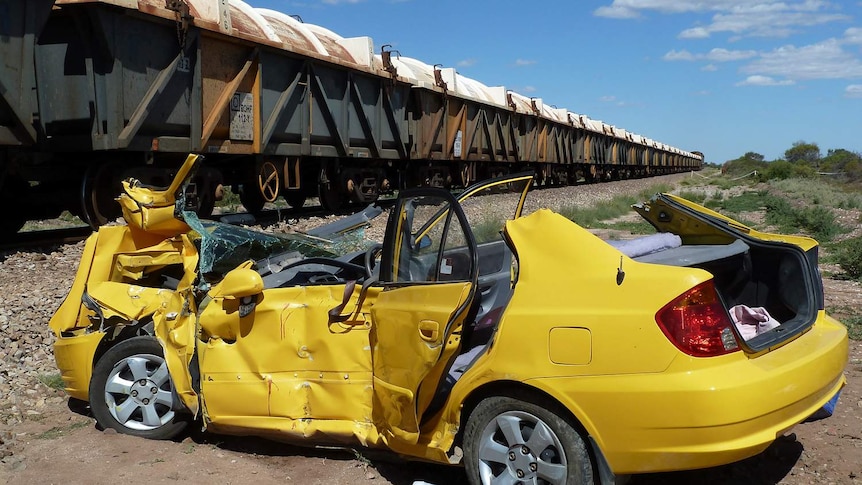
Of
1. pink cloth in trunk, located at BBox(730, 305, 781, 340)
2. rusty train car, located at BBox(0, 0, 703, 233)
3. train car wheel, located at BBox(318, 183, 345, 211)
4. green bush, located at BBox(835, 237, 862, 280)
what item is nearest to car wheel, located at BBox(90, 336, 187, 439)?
pink cloth in trunk, located at BBox(730, 305, 781, 340)

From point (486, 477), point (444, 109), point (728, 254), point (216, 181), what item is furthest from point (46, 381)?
point (444, 109)

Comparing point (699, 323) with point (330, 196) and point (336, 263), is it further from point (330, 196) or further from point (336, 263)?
point (330, 196)

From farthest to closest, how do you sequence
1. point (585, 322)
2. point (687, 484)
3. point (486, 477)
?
point (687, 484) < point (486, 477) < point (585, 322)

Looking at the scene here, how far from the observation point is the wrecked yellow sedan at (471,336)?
264 cm

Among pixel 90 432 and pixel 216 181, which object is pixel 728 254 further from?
pixel 216 181

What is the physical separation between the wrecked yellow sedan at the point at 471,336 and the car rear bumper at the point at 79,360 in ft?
0.04

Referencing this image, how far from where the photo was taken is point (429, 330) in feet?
10.3

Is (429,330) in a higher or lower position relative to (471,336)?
higher

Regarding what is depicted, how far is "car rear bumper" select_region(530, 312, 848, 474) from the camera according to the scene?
8.34 ft

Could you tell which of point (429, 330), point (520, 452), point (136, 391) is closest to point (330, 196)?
point (136, 391)

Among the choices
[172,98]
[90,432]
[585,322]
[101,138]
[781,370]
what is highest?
[172,98]

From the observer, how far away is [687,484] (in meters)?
3.33

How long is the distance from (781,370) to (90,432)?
12.9 feet

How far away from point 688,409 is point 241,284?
2.31 metres
